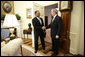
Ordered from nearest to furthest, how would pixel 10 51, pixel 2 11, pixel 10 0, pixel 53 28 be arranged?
1. pixel 10 51
2. pixel 53 28
3. pixel 2 11
4. pixel 10 0

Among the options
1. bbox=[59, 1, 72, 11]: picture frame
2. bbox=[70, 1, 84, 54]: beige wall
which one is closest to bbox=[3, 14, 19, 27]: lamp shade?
bbox=[59, 1, 72, 11]: picture frame

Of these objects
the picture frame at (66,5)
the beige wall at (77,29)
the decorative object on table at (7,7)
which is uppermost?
the decorative object on table at (7,7)

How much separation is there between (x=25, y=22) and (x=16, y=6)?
1237mm

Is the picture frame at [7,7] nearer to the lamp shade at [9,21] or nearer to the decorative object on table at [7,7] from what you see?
the decorative object on table at [7,7]

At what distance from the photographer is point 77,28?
7.73 feet

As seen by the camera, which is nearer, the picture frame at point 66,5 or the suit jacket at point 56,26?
the suit jacket at point 56,26

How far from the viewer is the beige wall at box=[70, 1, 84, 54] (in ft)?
7.45

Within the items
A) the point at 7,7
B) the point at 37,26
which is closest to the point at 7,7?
the point at 7,7

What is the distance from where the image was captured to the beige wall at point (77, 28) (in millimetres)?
2270

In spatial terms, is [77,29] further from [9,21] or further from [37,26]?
[9,21]

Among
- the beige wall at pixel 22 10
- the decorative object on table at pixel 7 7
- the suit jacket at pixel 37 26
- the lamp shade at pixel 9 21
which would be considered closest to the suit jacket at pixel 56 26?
the suit jacket at pixel 37 26

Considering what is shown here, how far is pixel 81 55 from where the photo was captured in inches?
93.3

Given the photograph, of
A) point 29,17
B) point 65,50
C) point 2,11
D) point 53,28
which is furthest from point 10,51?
point 2,11

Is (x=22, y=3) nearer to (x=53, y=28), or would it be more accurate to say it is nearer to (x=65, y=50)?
(x=53, y=28)
